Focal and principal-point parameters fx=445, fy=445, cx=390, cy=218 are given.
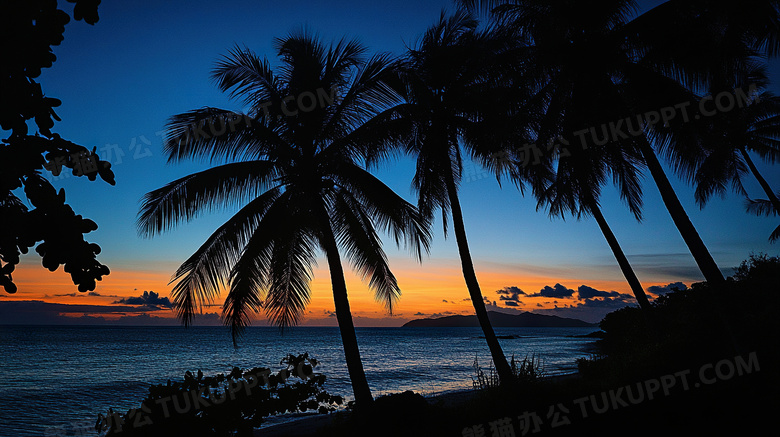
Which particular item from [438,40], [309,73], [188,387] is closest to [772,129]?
[438,40]

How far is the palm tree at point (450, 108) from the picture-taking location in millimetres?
10578

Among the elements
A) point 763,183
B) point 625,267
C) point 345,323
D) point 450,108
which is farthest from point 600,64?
point 763,183

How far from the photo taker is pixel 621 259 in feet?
47.8

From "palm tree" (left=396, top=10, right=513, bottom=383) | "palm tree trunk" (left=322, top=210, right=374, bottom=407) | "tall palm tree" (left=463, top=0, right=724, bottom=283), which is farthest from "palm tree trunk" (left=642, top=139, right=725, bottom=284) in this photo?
"palm tree trunk" (left=322, top=210, right=374, bottom=407)

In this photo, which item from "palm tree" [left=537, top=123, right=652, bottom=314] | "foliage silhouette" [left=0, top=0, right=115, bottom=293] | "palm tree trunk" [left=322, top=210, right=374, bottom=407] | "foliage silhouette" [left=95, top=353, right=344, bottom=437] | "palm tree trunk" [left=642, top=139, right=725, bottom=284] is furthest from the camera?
"palm tree" [left=537, top=123, right=652, bottom=314]

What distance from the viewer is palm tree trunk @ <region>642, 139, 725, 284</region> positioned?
360 inches

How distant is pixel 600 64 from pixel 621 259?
6.94 meters

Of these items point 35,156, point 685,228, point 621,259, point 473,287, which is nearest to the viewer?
point 35,156

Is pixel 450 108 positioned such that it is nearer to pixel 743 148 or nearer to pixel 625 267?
pixel 625 267

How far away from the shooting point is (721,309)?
29.6 feet

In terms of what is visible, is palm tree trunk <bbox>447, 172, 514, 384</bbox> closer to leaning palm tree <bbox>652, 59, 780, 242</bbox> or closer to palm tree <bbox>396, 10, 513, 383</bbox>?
palm tree <bbox>396, 10, 513, 383</bbox>

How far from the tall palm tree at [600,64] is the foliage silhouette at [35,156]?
10.0 metres

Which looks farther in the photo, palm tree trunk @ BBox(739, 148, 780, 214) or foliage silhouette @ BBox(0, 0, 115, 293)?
palm tree trunk @ BBox(739, 148, 780, 214)

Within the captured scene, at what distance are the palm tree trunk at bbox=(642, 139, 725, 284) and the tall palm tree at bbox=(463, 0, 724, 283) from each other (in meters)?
0.02
